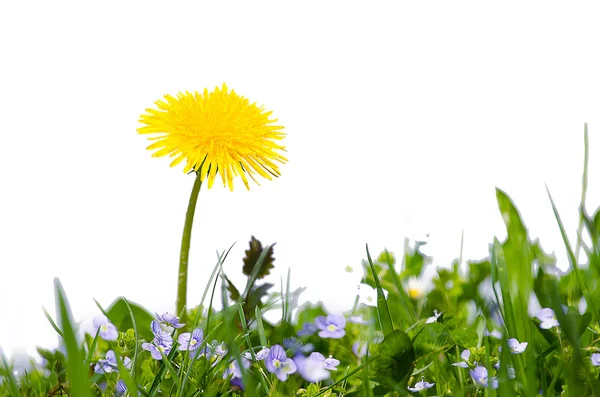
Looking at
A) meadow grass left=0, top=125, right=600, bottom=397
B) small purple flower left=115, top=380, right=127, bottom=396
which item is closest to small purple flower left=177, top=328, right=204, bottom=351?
meadow grass left=0, top=125, right=600, bottom=397

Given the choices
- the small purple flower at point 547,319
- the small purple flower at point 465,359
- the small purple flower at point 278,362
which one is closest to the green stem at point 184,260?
the small purple flower at point 278,362

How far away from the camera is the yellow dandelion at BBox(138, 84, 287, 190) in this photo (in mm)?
1871

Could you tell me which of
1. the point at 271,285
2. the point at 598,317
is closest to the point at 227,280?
the point at 271,285

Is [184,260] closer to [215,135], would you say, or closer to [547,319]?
[215,135]

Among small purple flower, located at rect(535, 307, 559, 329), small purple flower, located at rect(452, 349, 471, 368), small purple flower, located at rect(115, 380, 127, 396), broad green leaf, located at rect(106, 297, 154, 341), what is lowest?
small purple flower, located at rect(452, 349, 471, 368)

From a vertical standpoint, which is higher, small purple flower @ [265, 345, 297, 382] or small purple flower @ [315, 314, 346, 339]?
small purple flower @ [315, 314, 346, 339]

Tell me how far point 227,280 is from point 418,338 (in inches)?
22.8

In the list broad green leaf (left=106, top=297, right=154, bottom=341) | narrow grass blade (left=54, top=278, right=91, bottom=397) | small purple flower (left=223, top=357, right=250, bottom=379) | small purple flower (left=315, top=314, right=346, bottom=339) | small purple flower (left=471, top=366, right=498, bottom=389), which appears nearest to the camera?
narrow grass blade (left=54, top=278, right=91, bottom=397)

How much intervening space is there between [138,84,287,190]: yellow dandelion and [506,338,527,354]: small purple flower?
842mm

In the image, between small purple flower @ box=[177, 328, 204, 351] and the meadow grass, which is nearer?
the meadow grass

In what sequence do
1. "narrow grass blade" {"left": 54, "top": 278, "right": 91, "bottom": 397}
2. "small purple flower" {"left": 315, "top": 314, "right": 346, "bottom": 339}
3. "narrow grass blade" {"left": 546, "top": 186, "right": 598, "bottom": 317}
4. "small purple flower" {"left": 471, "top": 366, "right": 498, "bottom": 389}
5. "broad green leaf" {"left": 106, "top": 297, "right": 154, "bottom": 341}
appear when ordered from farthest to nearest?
"broad green leaf" {"left": 106, "top": 297, "right": 154, "bottom": 341}, "small purple flower" {"left": 315, "top": 314, "right": 346, "bottom": 339}, "narrow grass blade" {"left": 546, "top": 186, "right": 598, "bottom": 317}, "small purple flower" {"left": 471, "top": 366, "right": 498, "bottom": 389}, "narrow grass blade" {"left": 54, "top": 278, "right": 91, "bottom": 397}

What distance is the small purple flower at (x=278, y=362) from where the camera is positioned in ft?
4.04

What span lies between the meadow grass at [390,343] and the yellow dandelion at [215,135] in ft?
0.85

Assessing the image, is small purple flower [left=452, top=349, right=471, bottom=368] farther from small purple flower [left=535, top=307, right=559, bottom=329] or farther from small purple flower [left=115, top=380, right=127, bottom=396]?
small purple flower [left=115, top=380, right=127, bottom=396]
